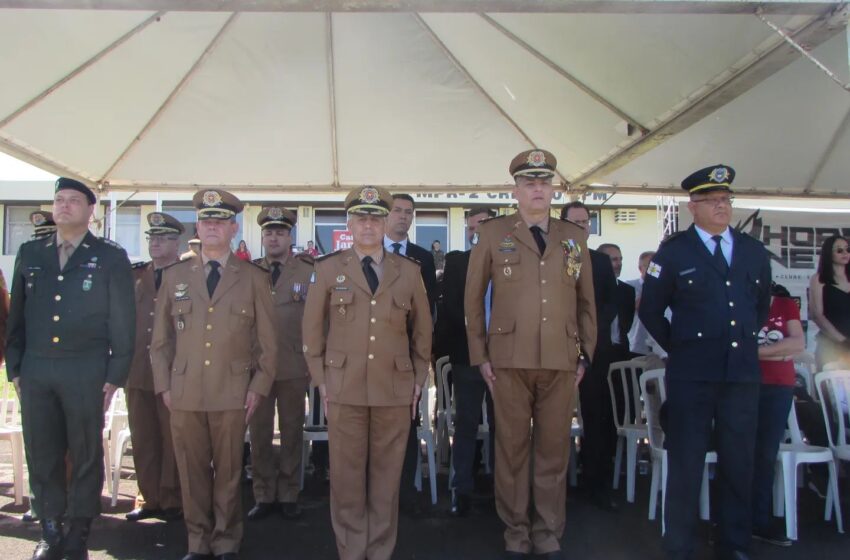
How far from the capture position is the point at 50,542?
343cm

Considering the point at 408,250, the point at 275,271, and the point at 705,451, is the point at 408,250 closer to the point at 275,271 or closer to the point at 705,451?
the point at 275,271

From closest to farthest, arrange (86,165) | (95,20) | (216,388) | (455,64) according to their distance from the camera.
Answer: (216,388) < (95,20) < (455,64) < (86,165)

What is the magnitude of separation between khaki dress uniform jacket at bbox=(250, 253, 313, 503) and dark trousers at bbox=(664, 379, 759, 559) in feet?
7.60

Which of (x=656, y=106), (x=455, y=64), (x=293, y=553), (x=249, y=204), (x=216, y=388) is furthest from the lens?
(x=249, y=204)

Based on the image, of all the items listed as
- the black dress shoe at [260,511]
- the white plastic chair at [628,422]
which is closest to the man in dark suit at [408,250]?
the black dress shoe at [260,511]

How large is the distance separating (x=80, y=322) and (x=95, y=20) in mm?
2048

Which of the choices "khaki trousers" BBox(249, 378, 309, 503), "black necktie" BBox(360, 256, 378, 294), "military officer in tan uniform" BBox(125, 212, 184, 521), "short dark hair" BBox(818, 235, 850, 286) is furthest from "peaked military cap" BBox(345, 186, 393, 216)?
"short dark hair" BBox(818, 235, 850, 286)

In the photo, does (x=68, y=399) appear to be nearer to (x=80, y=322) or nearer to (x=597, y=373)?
(x=80, y=322)

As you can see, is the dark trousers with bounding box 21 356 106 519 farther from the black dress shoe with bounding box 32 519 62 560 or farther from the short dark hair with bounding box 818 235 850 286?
the short dark hair with bounding box 818 235 850 286

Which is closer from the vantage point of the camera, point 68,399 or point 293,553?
point 68,399

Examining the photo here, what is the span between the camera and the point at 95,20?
4.26 m

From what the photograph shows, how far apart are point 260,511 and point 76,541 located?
1.10 meters

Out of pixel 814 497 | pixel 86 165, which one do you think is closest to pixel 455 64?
pixel 86 165

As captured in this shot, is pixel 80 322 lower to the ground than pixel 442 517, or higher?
higher
